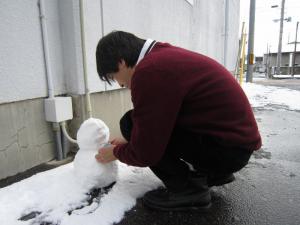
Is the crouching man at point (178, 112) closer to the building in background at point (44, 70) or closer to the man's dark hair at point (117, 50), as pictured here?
the man's dark hair at point (117, 50)

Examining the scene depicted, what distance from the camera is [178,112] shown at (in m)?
1.46

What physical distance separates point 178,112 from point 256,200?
986mm

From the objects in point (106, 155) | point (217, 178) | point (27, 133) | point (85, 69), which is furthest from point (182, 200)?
point (85, 69)

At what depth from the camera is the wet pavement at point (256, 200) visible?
5.59 ft

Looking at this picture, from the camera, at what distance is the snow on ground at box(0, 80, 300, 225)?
65.1 inches

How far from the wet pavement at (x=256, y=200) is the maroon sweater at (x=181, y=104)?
1.34ft

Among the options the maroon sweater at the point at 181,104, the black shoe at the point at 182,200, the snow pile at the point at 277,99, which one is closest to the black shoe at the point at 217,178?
the black shoe at the point at 182,200

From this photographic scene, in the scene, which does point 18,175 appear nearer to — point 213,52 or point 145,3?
point 145,3

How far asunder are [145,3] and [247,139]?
8.98 ft

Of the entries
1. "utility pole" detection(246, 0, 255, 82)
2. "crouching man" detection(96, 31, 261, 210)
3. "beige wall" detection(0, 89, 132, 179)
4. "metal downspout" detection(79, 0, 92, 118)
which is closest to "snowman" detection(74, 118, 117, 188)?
"crouching man" detection(96, 31, 261, 210)

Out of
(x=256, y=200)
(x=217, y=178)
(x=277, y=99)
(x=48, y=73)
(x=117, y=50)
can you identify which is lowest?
(x=277, y=99)

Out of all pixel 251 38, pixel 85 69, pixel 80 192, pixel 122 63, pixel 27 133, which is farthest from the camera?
pixel 251 38

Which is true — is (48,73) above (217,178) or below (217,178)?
above

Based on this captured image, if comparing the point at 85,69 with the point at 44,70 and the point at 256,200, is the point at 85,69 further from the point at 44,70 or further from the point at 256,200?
the point at 256,200
